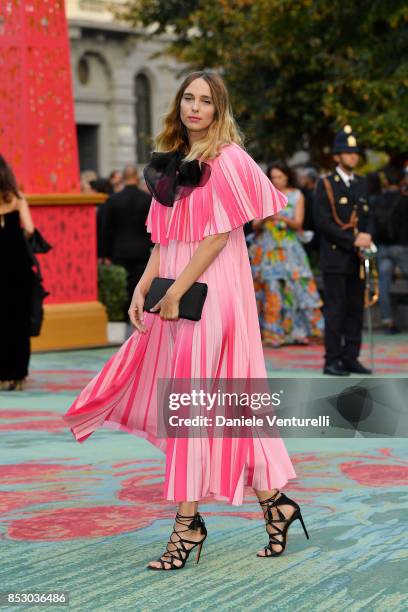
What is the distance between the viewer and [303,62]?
27.2 metres

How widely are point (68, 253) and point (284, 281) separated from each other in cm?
230

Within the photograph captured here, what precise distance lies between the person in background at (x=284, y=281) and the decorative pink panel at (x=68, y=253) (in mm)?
1723

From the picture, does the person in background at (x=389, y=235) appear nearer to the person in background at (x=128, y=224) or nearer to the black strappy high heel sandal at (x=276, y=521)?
the person in background at (x=128, y=224)

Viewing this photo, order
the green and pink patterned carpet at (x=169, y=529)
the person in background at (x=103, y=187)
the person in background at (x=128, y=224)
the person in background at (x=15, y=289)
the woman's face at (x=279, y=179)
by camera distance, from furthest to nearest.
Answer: the person in background at (x=103, y=187) < the person in background at (x=128, y=224) < the woman's face at (x=279, y=179) < the person in background at (x=15, y=289) < the green and pink patterned carpet at (x=169, y=529)

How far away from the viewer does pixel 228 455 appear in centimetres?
559

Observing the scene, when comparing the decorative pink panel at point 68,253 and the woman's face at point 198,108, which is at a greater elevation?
the woman's face at point 198,108

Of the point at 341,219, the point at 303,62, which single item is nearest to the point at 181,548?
the point at 341,219

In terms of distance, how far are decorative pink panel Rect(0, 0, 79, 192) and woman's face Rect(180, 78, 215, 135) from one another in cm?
953

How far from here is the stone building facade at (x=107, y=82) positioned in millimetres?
43344

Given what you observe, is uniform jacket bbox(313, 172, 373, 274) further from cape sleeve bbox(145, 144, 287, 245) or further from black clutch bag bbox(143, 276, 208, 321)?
black clutch bag bbox(143, 276, 208, 321)

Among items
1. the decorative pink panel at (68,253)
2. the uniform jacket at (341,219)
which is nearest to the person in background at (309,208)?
the uniform jacket at (341,219)

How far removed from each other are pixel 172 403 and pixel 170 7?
2851cm

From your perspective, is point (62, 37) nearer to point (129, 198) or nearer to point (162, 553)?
point (129, 198)

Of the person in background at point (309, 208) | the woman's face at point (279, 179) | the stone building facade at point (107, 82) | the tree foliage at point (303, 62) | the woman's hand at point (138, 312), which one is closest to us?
the woman's hand at point (138, 312)
